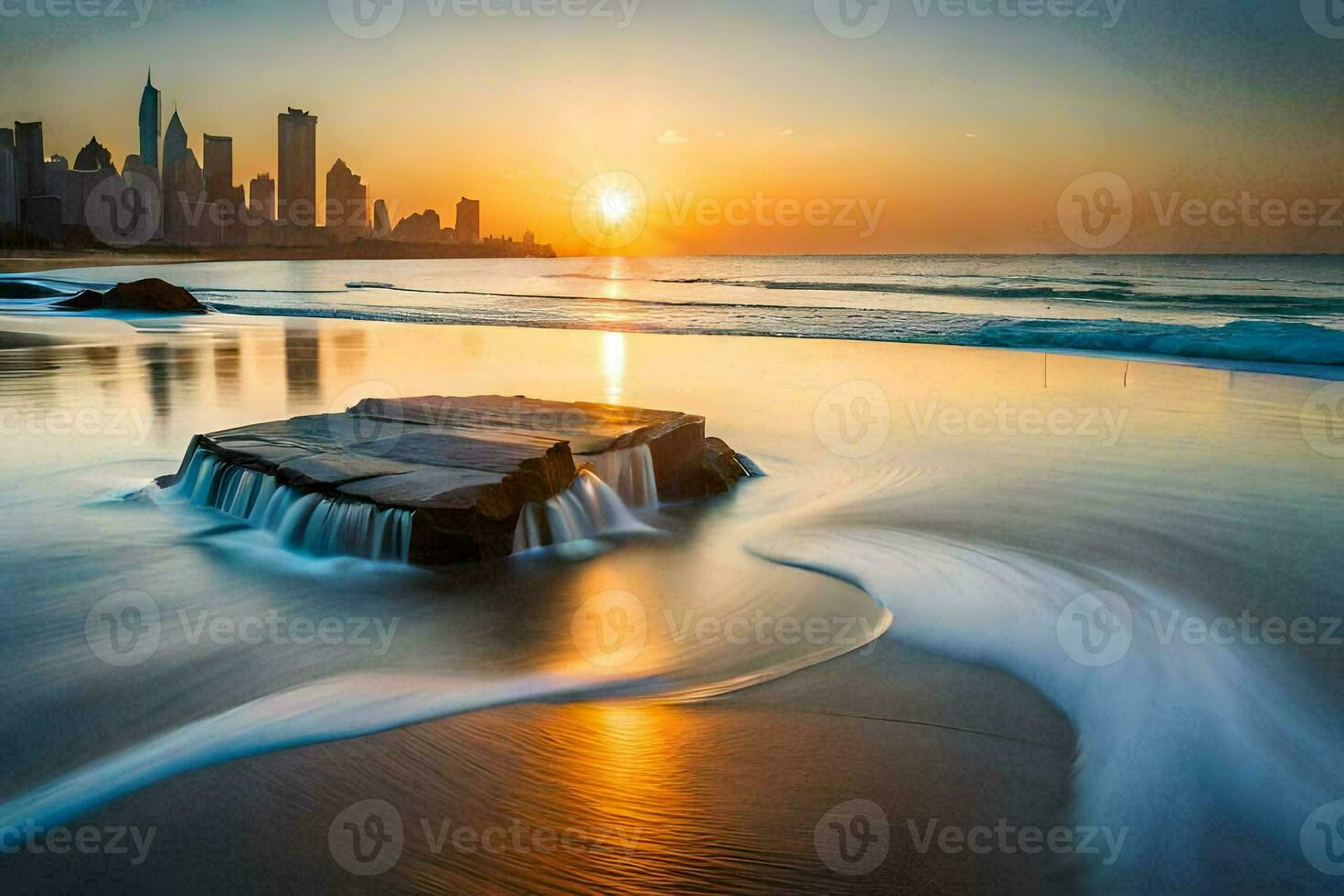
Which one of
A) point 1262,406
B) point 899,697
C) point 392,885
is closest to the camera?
point 392,885

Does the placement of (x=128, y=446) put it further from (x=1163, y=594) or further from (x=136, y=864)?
(x=1163, y=594)

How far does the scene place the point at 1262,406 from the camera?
1353cm

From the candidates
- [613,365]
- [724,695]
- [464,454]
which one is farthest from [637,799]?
[613,365]

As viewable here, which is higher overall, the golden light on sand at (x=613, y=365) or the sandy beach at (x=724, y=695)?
the golden light on sand at (x=613, y=365)

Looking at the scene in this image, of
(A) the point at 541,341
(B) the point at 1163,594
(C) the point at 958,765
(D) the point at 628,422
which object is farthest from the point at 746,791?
(A) the point at 541,341

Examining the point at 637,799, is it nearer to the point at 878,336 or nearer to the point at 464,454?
the point at 464,454

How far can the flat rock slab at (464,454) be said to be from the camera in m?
6.10

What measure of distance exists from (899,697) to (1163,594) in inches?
96.2

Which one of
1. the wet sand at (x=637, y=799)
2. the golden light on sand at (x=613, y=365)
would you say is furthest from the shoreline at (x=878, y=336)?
the wet sand at (x=637, y=799)

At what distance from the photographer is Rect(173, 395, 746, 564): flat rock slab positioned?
6098mm

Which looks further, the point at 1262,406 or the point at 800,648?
the point at 1262,406

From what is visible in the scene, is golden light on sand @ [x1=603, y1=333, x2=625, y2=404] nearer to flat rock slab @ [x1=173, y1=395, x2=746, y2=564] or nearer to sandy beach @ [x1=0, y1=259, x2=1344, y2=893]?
flat rock slab @ [x1=173, y1=395, x2=746, y2=564]

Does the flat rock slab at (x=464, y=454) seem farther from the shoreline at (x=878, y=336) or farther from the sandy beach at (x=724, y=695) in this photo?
the shoreline at (x=878, y=336)

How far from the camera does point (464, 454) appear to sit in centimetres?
693
